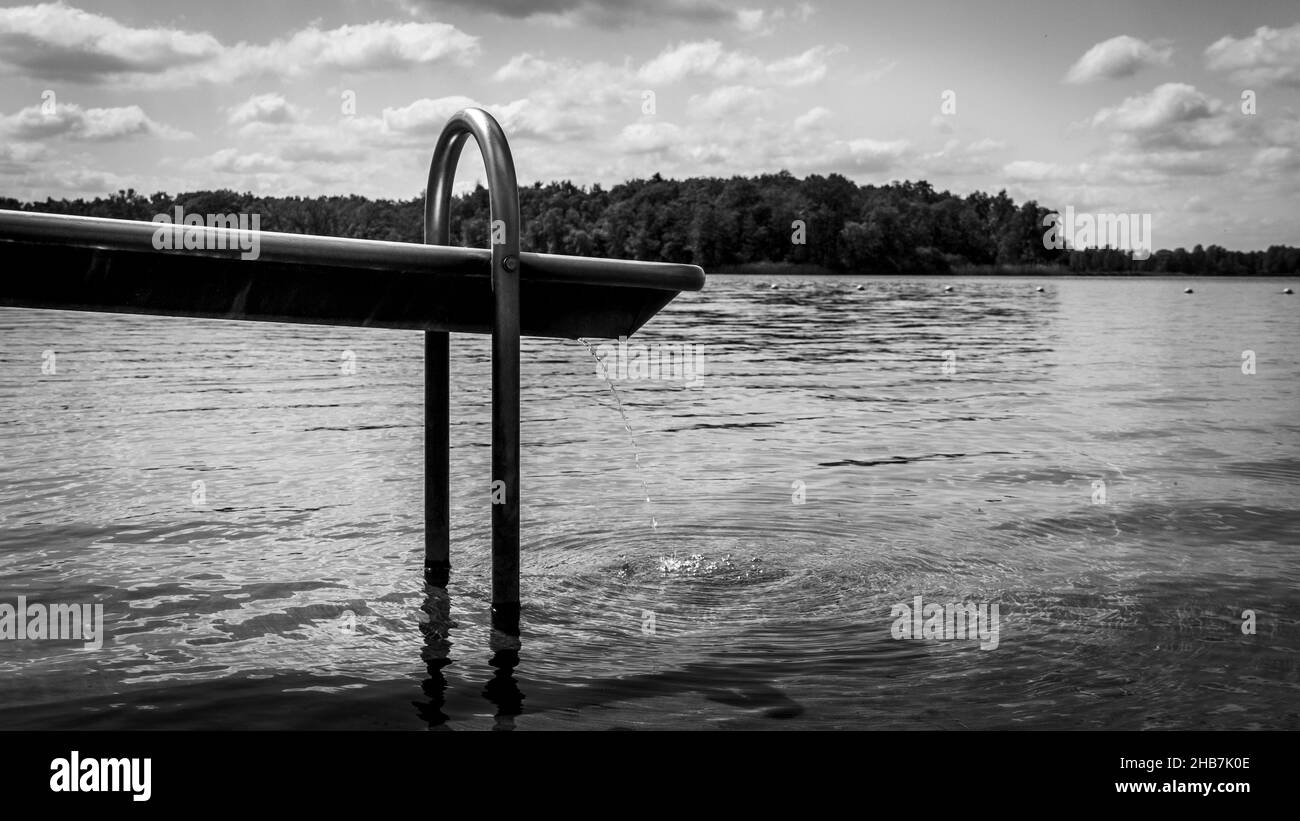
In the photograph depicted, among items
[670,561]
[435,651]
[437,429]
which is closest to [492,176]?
[437,429]

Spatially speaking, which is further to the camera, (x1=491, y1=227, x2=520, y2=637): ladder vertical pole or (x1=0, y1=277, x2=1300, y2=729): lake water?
(x1=491, y1=227, x2=520, y2=637): ladder vertical pole

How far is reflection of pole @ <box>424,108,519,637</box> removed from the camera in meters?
5.57

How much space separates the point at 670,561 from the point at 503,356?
9.64 feet

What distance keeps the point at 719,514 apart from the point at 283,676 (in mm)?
4976

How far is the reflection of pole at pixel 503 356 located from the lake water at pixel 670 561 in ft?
1.21

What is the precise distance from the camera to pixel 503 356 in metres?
5.67

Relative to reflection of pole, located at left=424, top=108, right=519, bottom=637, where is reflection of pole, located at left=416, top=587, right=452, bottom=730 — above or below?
below

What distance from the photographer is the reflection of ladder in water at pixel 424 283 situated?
187 inches

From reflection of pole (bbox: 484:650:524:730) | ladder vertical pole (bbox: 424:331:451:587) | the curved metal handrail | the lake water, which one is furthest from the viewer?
ladder vertical pole (bbox: 424:331:451:587)

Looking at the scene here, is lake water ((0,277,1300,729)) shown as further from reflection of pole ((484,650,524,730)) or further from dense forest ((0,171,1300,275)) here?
dense forest ((0,171,1300,275))

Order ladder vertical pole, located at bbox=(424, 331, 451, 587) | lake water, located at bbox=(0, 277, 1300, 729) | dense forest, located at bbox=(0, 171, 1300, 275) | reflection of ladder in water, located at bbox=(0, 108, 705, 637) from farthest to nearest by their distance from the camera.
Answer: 1. dense forest, located at bbox=(0, 171, 1300, 275)
2. ladder vertical pole, located at bbox=(424, 331, 451, 587)
3. lake water, located at bbox=(0, 277, 1300, 729)
4. reflection of ladder in water, located at bbox=(0, 108, 705, 637)

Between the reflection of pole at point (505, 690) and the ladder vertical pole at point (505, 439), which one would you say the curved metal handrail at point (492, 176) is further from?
the reflection of pole at point (505, 690)

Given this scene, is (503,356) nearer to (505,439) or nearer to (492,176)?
(505,439)

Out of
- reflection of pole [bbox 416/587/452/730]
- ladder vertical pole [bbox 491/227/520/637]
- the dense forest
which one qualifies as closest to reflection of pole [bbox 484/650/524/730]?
reflection of pole [bbox 416/587/452/730]
